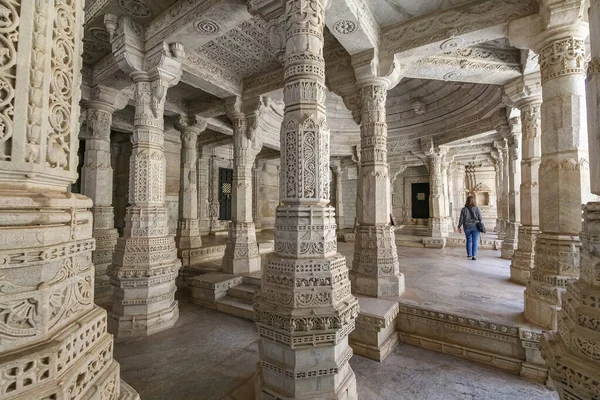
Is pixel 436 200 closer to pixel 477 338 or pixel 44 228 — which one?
pixel 477 338

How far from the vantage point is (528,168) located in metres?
5.27

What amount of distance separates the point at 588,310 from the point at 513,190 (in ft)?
25.6

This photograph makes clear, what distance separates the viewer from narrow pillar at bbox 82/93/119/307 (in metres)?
6.35

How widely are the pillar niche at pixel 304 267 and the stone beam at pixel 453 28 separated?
2277mm

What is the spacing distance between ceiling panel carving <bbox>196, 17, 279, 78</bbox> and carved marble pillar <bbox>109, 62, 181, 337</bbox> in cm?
117

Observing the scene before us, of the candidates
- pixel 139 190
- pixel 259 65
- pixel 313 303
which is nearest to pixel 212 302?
pixel 139 190

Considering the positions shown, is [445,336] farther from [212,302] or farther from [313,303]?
[212,302]

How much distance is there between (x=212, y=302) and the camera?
5516 millimetres

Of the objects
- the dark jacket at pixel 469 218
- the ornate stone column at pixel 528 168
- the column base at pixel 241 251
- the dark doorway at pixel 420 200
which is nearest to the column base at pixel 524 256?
the ornate stone column at pixel 528 168

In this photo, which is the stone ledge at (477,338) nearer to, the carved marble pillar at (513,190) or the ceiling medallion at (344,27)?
the ceiling medallion at (344,27)

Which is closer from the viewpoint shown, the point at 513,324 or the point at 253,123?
the point at 513,324

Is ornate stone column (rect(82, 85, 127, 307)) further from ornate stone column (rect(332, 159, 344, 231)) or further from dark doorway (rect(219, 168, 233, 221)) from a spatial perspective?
ornate stone column (rect(332, 159, 344, 231))

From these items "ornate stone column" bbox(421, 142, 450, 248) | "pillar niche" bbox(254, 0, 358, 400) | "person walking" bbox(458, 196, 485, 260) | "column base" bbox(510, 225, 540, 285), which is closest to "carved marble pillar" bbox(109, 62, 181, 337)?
"pillar niche" bbox(254, 0, 358, 400)

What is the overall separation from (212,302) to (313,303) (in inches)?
145
